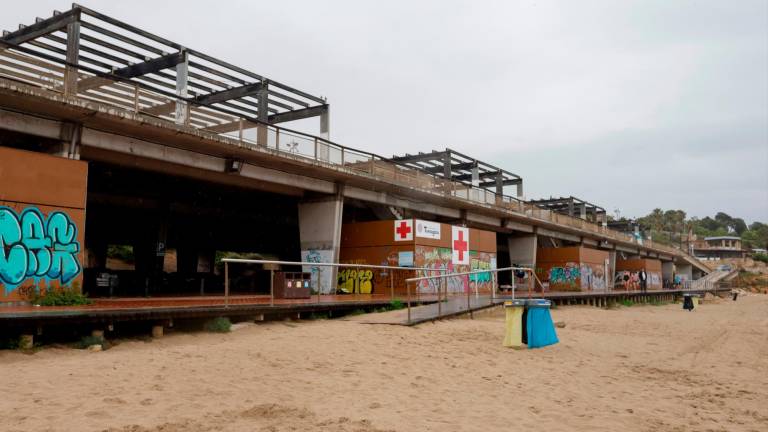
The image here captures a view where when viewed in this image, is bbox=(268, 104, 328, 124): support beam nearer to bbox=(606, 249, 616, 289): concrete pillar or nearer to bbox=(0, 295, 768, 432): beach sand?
bbox=(0, 295, 768, 432): beach sand

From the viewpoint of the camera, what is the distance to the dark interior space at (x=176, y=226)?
81.7 feet

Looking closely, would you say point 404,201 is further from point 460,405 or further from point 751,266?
point 751,266

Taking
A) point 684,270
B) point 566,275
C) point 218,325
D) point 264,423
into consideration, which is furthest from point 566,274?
point 684,270

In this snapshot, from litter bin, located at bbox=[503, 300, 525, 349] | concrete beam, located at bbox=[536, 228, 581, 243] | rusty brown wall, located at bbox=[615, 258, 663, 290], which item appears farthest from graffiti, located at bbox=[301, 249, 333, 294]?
rusty brown wall, located at bbox=[615, 258, 663, 290]

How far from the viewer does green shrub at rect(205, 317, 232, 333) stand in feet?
41.1

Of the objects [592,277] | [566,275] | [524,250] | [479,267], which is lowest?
[592,277]

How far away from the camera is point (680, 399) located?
312 inches

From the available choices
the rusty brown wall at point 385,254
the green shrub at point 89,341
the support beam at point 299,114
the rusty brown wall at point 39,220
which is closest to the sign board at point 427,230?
the rusty brown wall at point 385,254

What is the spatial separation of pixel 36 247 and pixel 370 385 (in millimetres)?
9689

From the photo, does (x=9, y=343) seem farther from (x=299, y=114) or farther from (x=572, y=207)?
(x=572, y=207)

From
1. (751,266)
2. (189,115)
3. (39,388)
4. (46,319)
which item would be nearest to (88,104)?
(189,115)

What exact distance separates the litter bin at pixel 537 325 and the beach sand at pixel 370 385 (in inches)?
13.2

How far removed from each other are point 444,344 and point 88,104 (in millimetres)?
10303

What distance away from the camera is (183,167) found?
1981cm
